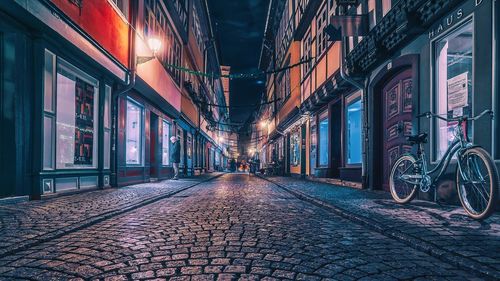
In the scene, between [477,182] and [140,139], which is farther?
[140,139]

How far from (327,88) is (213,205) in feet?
25.8

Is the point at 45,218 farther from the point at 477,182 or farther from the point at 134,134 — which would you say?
the point at 134,134

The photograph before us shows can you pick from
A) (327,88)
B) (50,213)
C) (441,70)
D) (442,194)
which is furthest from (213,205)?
(327,88)

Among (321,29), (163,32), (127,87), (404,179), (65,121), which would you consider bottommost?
(404,179)

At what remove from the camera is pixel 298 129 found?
69.6ft

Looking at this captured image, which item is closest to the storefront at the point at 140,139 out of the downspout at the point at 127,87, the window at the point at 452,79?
the downspout at the point at 127,87

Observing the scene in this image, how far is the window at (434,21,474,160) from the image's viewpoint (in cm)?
573

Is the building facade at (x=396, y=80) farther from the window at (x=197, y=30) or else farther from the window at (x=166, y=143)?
the window at (x=197, y=30)

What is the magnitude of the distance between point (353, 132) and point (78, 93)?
27.0 ft

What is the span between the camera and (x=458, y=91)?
19.5 ft

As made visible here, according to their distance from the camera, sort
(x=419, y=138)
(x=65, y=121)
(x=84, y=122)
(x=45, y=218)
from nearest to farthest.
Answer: (x=45, y=218), (x=419, y=138), (x=65, y=121), (x=84, y=122)

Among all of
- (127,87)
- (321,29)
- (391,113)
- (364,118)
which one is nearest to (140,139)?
(127,87)

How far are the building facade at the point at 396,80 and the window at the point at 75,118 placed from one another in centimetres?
663

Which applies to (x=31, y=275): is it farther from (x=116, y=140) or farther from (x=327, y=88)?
(x=327, y=88)
